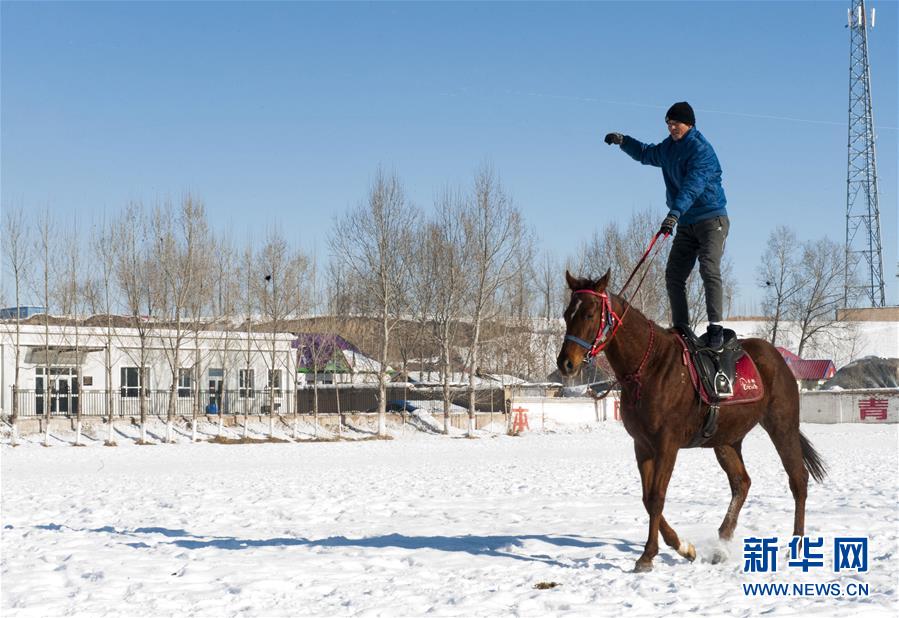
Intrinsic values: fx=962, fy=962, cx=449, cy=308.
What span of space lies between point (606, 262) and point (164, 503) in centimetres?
4825

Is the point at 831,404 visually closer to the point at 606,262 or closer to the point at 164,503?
the point at 606,262

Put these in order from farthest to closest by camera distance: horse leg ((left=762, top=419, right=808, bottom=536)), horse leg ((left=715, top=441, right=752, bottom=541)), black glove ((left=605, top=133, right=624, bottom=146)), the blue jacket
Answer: black glove ((left=605, top=133, right=624, bottom=146)), horse leg ((left=762, top=419, right=808, bottom=536)), horse leg ((left=715, top=441, right=752, bottom=541)), the blue jacket

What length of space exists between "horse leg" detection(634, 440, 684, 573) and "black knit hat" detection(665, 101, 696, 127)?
2.80m

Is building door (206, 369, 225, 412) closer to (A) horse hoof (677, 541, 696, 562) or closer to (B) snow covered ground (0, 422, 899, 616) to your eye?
(B) snow covered ground (0, 422, 899, 616)

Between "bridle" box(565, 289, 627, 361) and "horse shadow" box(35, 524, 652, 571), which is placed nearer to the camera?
"bridle" box(565, 289, 627, 361)

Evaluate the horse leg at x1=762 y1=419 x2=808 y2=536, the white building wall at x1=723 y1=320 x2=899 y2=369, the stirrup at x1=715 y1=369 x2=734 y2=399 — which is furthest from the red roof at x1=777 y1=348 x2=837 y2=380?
the stirrup at x1=715 y1=369 x2=734 y2=399

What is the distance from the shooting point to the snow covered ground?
641cm

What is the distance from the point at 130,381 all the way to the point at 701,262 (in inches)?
1551

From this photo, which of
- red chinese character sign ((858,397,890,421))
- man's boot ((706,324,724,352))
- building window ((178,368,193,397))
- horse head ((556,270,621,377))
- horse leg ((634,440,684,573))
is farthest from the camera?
building window ((178,368,193,397))

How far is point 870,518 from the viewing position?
9508mm

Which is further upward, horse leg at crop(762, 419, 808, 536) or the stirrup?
the stirrup

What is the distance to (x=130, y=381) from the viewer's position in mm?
43656

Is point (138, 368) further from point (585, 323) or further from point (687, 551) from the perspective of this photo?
point (585, 323)

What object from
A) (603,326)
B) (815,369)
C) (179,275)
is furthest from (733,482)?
(815,369)
